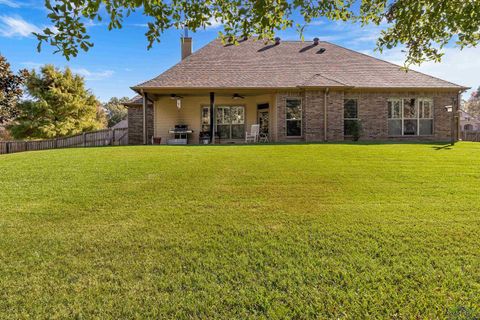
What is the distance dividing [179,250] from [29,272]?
1.52 m

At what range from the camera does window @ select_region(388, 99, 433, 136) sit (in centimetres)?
1622

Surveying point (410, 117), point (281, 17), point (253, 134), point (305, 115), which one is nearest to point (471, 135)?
point (410, 117)

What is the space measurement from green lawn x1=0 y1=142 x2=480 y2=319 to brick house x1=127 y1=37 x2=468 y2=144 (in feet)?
30.1

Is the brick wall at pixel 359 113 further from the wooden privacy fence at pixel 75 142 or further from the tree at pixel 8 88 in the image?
the tree at pixel 8 88

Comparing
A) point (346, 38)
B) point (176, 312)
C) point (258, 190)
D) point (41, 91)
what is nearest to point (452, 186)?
point (258, 190)

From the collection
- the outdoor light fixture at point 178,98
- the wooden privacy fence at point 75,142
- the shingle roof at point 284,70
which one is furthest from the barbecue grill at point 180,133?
the wooden privacy fence at point 75,142

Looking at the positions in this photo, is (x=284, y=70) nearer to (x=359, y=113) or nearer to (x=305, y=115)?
(x=305, y=115)

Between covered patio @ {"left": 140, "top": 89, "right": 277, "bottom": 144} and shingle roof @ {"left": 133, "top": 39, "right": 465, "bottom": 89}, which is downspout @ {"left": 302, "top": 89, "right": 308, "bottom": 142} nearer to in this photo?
shingle roof @ {"left": 133, "top": 39, "right": 465, "bottom": 89}

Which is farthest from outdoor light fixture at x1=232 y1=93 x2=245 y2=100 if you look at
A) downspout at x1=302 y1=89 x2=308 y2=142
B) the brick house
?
downspout at x1=302 y1=89 x2=308 y2=142

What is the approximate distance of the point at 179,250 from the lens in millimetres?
3453

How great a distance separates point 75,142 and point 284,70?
43.4 ft

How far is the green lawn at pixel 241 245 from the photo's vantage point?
2.54 m

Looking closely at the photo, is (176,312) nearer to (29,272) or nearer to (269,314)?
(269,314)

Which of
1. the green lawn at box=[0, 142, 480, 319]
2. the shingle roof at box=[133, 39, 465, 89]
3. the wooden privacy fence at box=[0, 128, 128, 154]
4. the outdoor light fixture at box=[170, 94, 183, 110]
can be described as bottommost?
the green lawn at box=[0, 142, 480, 319]
